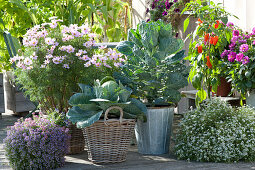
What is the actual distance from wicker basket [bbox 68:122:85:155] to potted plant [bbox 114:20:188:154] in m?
0.54

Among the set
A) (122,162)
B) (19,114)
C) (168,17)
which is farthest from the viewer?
(19,114)

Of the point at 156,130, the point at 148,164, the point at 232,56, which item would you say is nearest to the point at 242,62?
the point at 232,56

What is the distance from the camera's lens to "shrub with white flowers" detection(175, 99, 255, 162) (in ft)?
10.7

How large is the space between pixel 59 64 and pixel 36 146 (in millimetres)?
770

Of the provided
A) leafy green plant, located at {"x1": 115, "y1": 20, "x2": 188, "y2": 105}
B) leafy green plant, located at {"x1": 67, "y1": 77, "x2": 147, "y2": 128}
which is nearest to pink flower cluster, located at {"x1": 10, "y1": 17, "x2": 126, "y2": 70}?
leafy green plant, located at {"x1": 115, "y1": 20, "x2": 188, "y2": 105}

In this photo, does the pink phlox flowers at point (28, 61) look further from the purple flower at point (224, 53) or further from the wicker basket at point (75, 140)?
the purple flower at point (224, 53)

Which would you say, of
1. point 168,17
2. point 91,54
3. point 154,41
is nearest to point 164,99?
point 154,41

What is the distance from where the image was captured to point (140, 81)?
11.7ft

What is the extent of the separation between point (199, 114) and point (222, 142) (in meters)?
0.40

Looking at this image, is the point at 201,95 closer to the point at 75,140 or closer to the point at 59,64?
the point at 75,140

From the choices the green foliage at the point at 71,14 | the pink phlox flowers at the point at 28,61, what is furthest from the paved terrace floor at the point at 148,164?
the green foliage at the point at 71,14

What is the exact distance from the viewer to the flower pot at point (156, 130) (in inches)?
139

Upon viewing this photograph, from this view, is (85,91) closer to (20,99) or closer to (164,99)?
Result: (164,99)

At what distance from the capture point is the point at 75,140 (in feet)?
12.0
